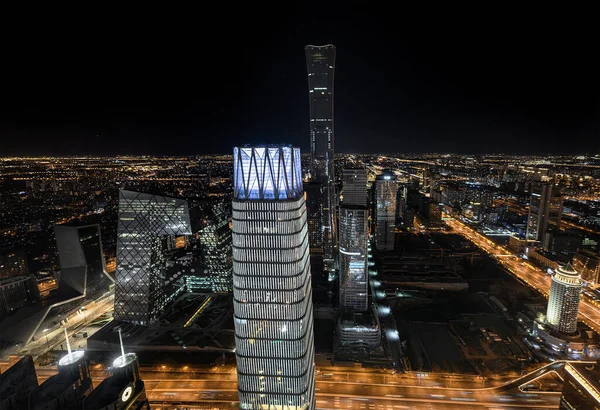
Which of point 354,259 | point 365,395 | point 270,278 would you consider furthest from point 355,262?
point 270,278

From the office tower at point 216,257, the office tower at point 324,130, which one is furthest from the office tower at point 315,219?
the office tower at point 216,257

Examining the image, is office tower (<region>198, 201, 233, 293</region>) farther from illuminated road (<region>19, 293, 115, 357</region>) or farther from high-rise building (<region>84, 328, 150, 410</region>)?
high-rise building (<region>84, 328, 150, 410</region>)

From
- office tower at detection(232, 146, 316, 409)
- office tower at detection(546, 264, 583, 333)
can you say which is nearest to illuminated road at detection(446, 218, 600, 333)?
office tower at detection(546, 264, 583, 333)

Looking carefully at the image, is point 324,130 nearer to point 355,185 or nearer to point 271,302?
point 355,185

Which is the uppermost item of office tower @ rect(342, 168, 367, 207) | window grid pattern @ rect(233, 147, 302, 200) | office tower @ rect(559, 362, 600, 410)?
window grid pattern @ rect(233, 147, 302, 200)

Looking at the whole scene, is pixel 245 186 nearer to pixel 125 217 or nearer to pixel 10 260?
pixel 125 217

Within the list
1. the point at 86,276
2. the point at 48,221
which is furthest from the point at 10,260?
the point at 48,221

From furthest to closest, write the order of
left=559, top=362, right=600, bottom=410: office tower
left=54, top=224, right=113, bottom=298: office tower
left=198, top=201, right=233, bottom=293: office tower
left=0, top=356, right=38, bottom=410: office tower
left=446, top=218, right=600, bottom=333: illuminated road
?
left=198, top=201, right=233, bottom=293: office tower, left=446, top=218, right=600, bottom=333: illuminated road, left=54, top=224, right=113, bottom=298: office tower, left=559, top=362, right=600, bottom=410: office tower, left=0, top=356, right=38, bottom=410: office tower
